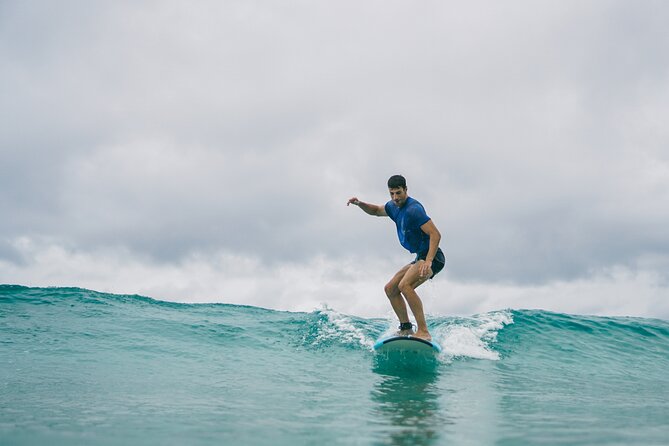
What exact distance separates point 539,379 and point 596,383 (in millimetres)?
869

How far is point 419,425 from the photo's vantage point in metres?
4.39

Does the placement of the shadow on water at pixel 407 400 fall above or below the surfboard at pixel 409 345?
below

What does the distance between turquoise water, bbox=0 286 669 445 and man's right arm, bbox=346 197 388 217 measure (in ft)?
8.58

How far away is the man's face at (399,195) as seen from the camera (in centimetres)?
868

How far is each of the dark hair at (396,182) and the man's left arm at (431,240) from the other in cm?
78

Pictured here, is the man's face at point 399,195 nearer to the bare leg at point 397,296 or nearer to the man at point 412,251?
the man at point 412,251

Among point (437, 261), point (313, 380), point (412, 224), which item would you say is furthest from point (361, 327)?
point (313, 380)

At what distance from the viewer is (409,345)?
8.55 metres

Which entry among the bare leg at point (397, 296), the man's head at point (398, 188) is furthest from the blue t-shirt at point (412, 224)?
the bare leg at point (397, 296)

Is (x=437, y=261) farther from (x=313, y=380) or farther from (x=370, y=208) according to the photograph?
(x=313, y=380)

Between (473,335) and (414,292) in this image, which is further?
(473,335)

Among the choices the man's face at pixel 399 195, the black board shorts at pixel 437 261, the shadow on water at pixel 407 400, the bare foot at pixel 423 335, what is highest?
the man's face at pixel 399 195

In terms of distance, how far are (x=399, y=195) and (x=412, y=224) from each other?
0.54 m

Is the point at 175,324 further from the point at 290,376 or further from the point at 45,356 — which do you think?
the point at 290,376
